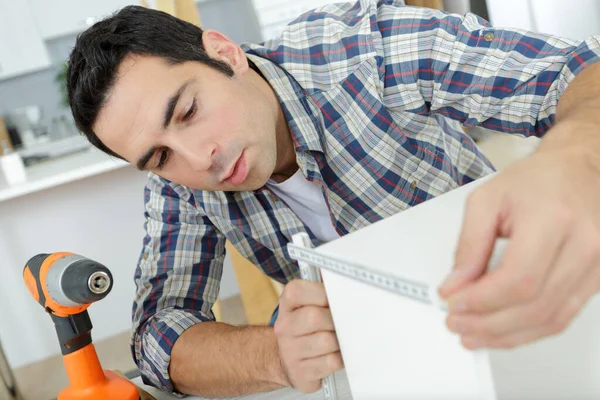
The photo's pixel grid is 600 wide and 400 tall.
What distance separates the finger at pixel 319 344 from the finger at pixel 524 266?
327mm

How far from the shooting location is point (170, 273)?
1.24 metres

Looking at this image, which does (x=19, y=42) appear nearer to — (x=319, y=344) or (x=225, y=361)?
(x=225, y=361)

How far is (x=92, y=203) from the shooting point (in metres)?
2.96

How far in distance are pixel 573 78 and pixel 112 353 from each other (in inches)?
99.7

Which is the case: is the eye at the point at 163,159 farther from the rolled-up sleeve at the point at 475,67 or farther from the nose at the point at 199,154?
the rolled-up sleeve at the point at 475,67

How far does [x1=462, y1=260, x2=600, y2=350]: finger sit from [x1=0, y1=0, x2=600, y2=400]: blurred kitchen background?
8.04ft

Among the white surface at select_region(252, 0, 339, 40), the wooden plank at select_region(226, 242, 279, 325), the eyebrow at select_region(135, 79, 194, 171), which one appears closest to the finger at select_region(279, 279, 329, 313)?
the eyebrow at select_region(135, 79, 194, 171)

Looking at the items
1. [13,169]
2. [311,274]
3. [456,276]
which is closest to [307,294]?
[311,274]

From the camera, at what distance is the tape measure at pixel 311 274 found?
2.31ft

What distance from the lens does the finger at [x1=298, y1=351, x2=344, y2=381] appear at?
2.52 feet

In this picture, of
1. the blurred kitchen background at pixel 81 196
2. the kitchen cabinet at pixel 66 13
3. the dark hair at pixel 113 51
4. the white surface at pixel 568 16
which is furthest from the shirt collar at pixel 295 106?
the white surface at pixel 568 16

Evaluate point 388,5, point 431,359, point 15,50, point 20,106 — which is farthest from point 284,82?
point 20,106

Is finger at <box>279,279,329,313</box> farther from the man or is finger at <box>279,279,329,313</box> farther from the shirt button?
the shirt button

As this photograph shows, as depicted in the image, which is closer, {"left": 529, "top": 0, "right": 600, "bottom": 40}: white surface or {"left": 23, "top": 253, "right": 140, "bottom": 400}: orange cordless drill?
{"left": 23, "top": 253, "right": 140, "bottom": 400}: orange cordless drill
